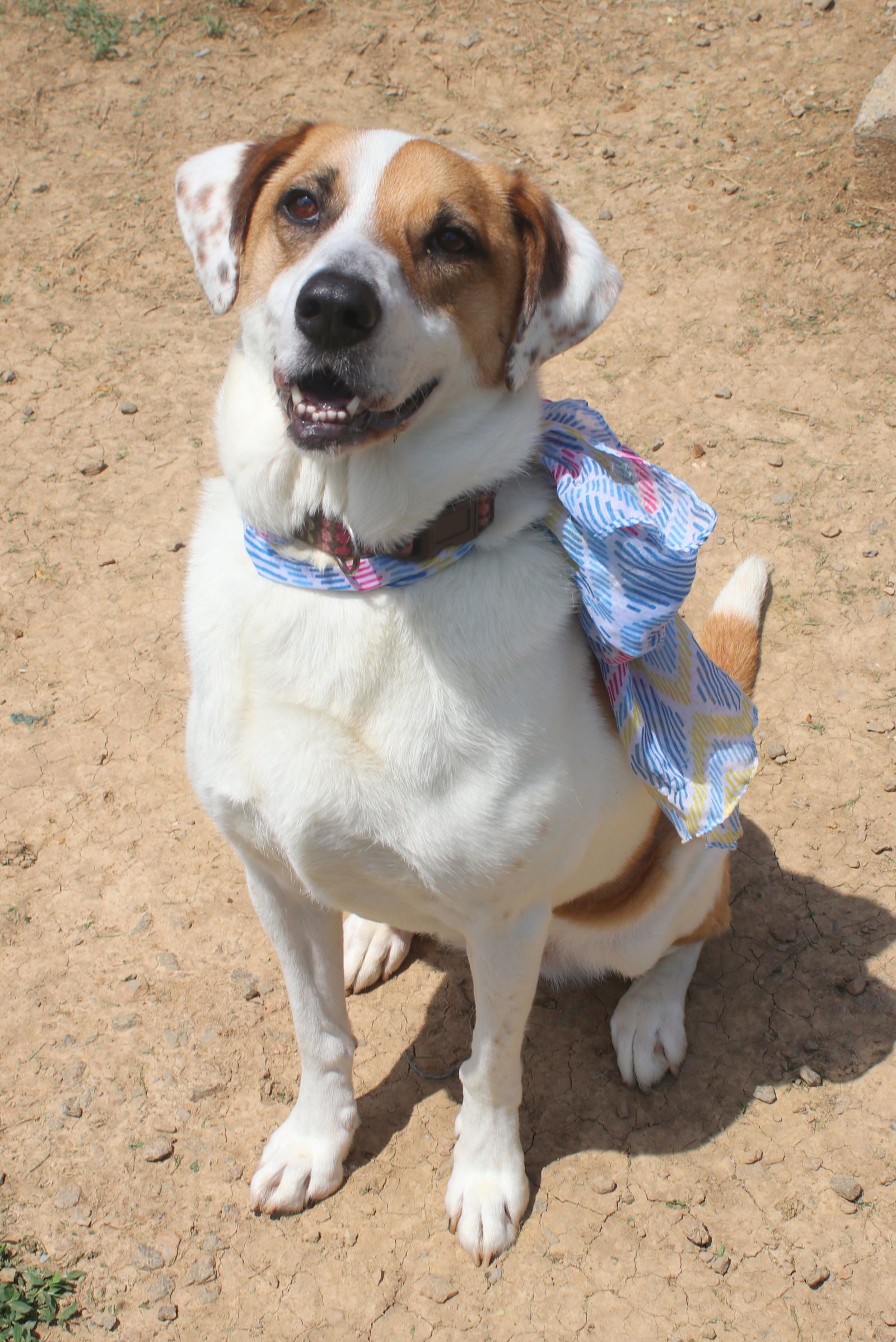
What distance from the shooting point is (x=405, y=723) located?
6.55 ft

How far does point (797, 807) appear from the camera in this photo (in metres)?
3.46

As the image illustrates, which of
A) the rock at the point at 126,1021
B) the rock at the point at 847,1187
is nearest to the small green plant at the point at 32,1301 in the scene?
the rock at the point at 126,1021

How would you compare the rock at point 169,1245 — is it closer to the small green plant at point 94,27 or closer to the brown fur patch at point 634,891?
the brown fur patch at point 634,891

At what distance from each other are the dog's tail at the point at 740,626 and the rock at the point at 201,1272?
81.9 inches

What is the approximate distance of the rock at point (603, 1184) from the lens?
262cm

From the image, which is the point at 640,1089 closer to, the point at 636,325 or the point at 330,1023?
the point at 330,1023

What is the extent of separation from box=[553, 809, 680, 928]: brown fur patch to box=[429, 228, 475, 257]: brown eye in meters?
1.36

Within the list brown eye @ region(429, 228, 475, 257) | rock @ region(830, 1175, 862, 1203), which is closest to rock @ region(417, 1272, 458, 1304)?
rock @ region(830, 1175, 862, 1203)

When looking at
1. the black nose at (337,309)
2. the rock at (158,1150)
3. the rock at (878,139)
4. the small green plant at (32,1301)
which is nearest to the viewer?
the black nose at (337,309)

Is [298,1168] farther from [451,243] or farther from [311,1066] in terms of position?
[451,243]

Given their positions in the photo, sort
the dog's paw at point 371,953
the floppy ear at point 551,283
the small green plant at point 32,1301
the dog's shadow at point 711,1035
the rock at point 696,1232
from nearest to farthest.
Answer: the floppy ear at point 551,283
the small green plant at point 32,1301
the rock at point 696,1232
the dog's shadow at point 711,1035
the dog's paw at point 371,953

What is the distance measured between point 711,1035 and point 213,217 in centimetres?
245

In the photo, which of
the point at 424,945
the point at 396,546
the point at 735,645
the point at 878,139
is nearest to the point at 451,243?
the point at 396,546

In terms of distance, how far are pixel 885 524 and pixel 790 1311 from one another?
2890 millimetres
